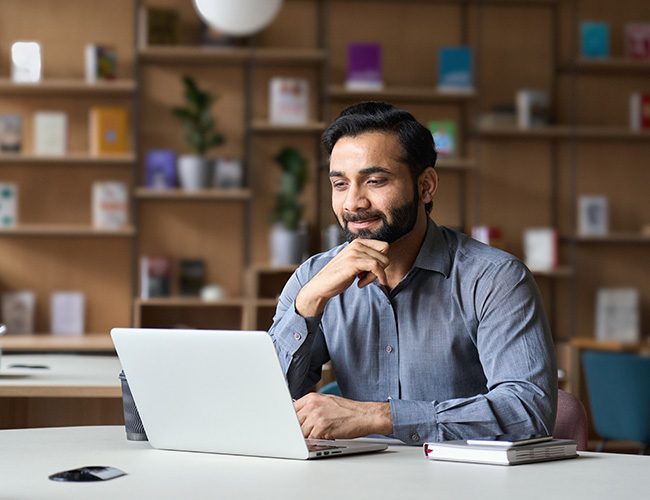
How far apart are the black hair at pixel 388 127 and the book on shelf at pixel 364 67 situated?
12.3ft

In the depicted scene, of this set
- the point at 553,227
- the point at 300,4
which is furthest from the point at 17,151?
the point at 553,227

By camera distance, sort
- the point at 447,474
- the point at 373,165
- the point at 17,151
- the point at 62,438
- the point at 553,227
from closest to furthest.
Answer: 1. the point at 447,474
2. the point at 62,438
3. the point at 373,165
4. the point at 17,151
5. the point at 553,227

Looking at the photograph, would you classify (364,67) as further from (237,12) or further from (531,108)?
(237,12)

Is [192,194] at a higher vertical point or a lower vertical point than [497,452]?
higher

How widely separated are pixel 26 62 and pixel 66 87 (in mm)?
293

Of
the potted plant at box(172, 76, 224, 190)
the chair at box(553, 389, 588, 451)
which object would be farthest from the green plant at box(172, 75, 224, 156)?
the chair at box(553, 389, 588, 451)

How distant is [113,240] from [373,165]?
4111mm

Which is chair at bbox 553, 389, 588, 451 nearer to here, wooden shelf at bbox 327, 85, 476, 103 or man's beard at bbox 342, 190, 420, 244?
man's beard at bbox 342, 190, 420, 244

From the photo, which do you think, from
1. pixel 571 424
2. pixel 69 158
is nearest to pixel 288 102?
pixel 69 158

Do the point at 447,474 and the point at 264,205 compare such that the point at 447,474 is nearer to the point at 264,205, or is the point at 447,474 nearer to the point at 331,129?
the point at 331,129

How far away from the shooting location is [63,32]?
244 inches

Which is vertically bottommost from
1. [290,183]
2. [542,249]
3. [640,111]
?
[542,249]

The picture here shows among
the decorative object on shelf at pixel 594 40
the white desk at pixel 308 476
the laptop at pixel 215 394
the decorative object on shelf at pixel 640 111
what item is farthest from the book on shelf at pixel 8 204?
the laptop at pixel 215 394

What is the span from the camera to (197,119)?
19.8 ft
